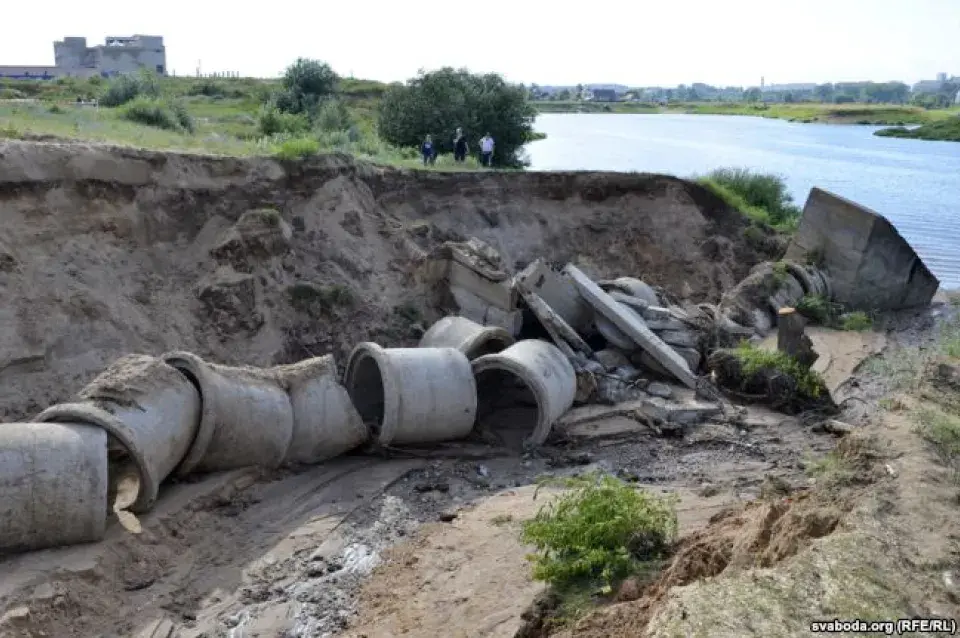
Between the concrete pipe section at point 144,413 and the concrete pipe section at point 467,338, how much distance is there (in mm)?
4111

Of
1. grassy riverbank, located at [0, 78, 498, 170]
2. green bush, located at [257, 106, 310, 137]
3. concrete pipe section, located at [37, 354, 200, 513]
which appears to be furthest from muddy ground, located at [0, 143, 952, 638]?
green bush, located at [257, 106, 310, 137]

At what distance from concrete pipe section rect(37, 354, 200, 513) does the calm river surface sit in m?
20.9

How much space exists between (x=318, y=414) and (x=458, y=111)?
18.9m

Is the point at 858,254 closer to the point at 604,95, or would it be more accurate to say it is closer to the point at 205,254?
the point at 205,254

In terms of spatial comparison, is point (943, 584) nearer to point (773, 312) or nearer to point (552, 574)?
point (552, 574)

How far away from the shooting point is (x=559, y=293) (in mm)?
14734

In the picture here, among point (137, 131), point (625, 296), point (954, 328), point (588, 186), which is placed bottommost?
point (954, 328)

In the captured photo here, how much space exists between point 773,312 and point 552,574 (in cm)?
1319

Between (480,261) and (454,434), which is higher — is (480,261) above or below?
above

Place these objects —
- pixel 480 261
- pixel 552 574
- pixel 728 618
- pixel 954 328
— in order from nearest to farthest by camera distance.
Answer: pixel 728 618 → pixel 552 574 → pixel 480 261 → pixel 954 328

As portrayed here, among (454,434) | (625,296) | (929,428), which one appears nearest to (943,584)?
(929,428)

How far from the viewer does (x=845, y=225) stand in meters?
20.3

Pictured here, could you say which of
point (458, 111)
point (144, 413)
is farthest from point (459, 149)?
point (144, 413)

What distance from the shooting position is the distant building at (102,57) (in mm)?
74938
